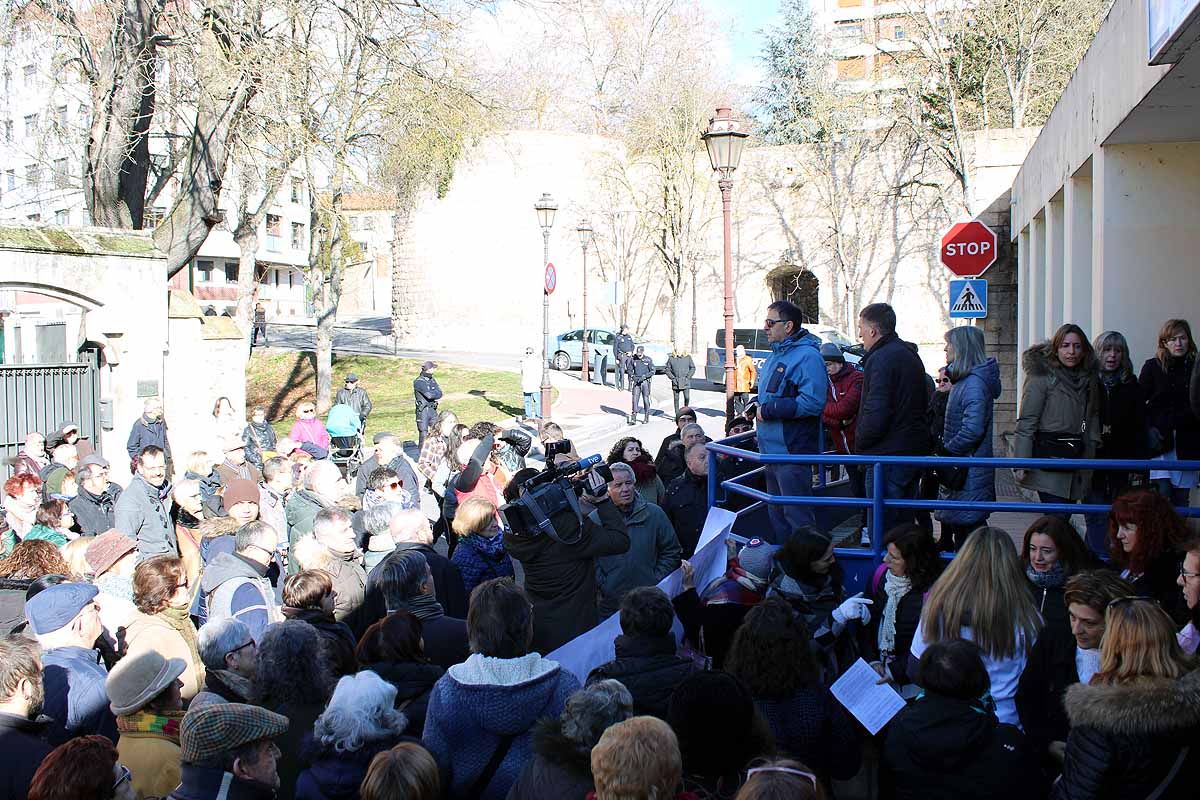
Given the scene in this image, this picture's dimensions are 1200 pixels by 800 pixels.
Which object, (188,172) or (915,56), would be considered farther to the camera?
(915,56)

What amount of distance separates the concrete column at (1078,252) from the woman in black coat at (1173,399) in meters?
3.18

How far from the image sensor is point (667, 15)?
148 ft

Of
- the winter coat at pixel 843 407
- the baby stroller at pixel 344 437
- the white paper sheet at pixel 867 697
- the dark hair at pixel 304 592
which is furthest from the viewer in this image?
the baby stroller at pixel 344 437

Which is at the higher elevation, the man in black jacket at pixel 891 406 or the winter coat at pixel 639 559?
the man in black jacket at pixel 891 406

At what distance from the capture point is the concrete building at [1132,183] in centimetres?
715

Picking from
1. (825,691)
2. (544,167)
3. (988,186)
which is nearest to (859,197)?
(544,167)

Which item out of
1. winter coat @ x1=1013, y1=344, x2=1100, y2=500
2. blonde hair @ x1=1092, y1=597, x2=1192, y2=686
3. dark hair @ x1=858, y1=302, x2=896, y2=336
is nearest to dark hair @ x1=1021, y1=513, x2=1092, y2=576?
blonde hair @ x1=1092, y1=597, x2=1192, y2=686

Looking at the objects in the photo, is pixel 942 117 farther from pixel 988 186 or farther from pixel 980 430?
pixel 980 430

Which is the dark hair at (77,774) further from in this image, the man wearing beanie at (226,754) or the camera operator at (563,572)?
the camera operator at (563,572)

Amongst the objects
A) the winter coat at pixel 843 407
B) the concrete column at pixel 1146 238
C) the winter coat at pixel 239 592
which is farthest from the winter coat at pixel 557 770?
the concrete column at pixel 1146 238

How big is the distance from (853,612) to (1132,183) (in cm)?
544

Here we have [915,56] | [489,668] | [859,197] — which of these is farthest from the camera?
[859,197]

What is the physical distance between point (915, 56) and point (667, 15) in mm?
15811

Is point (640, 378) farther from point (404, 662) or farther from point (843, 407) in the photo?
point (404, 662)
